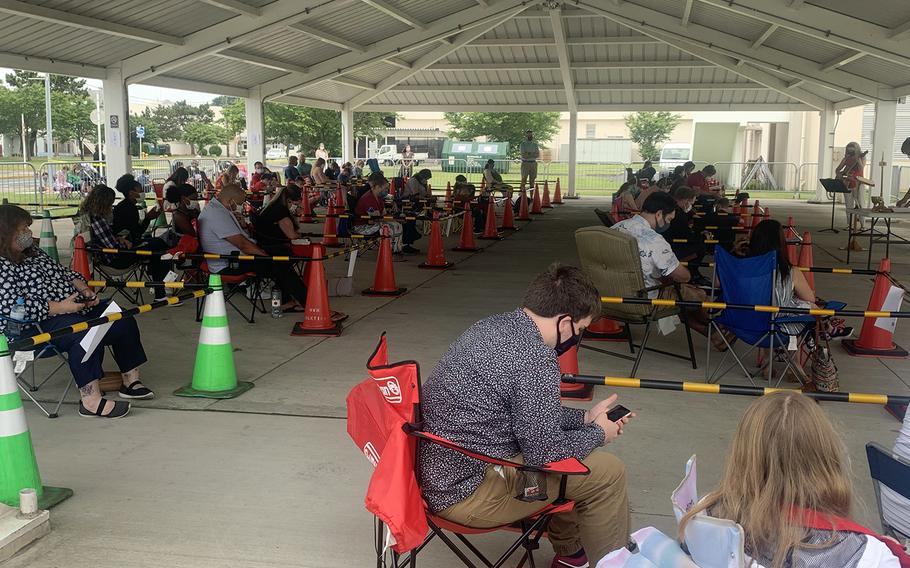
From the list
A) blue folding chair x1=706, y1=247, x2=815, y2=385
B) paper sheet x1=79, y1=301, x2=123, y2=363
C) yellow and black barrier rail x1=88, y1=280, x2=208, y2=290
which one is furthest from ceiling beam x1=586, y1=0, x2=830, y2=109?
paper sheet x1=79, y1=301, x2=123, y2=363

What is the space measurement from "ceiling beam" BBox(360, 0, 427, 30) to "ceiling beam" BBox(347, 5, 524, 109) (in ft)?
6.27

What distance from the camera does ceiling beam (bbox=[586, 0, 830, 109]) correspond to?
20203 millimetres

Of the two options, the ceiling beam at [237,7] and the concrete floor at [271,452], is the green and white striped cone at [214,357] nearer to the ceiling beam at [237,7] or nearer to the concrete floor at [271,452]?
the concrete floor at [271,452]

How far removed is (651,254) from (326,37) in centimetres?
1563

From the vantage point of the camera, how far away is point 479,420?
271cm

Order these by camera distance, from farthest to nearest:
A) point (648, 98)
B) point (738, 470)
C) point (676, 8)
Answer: point (648, 98) → point (676, 8) → point (738, 470)

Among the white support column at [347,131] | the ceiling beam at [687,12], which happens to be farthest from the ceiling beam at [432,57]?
the ceiling beam at [687,12]

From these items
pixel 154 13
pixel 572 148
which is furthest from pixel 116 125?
pixel 572 148

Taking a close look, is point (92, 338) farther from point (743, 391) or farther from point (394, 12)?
point (394, 12)

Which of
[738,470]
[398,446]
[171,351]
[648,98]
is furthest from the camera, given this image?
[648,98]

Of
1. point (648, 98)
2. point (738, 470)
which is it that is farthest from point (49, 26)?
point (648, 98)

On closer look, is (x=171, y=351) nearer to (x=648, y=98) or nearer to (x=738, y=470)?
(x=738, y=470)

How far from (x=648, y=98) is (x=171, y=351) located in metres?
24.1

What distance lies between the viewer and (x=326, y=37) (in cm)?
2012
